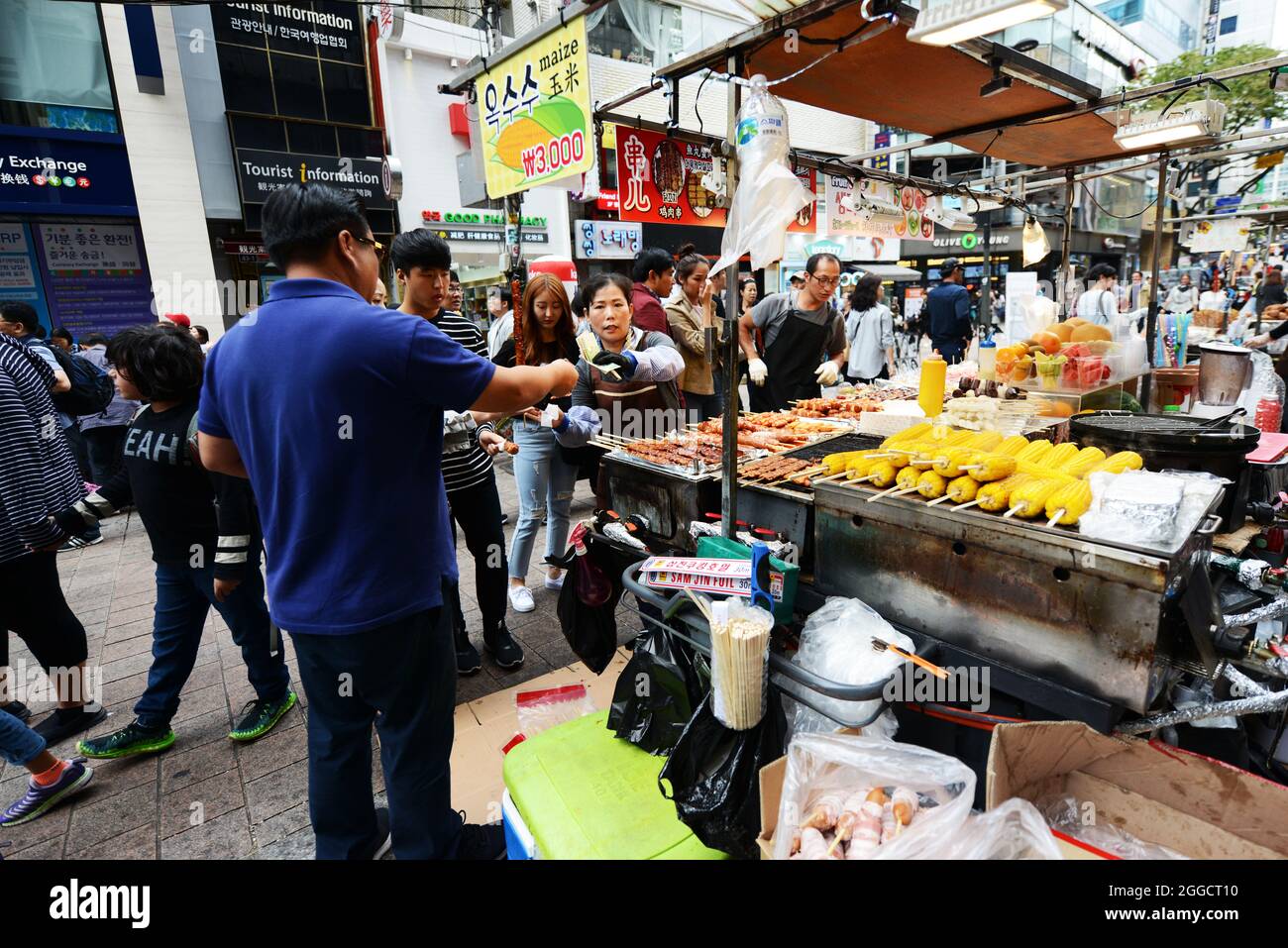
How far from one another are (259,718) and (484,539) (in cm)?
152

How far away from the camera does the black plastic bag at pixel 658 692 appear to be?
2.32 meters

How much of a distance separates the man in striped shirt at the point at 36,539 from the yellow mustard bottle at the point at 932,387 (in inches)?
187

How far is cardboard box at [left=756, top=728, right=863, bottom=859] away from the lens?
1.78 metres

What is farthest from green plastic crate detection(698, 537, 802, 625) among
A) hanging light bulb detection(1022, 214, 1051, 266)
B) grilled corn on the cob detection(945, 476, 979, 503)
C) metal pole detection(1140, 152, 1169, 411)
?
hanging light bulb detection(1022, 214, 1051, 266)

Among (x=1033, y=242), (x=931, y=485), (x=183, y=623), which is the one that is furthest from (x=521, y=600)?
(x=1033, y=242)

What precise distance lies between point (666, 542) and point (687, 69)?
229 cm

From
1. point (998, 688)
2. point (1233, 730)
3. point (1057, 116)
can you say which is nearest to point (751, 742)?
point (998, 688)

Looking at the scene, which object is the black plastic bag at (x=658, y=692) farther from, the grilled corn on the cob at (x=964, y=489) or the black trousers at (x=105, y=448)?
the black trousers at (x=105, y=448)

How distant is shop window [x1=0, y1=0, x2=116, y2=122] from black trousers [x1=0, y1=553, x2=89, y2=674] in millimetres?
11153

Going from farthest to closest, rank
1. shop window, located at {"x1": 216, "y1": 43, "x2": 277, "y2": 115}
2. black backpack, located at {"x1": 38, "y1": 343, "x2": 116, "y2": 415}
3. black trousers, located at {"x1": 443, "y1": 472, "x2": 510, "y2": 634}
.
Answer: shop window, located at {"x1": 216, "y1": 43, "x2": 277, "y2": 115} < black backpack, located at {"x1": 38, "y1": 343, "x2": 116, "y2": 415} < black trousers, located at {"x1": 443, "y1": 472, "x2": 510, "y2": 634}

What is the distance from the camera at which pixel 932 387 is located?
11.7ft

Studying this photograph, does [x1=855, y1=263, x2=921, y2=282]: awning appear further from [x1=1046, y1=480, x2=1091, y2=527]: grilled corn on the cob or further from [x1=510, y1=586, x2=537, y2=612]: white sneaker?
[x1=1046, y1=480, x2=1091, y2=527]: grilled corn on the cob

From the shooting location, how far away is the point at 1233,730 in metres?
2.15
